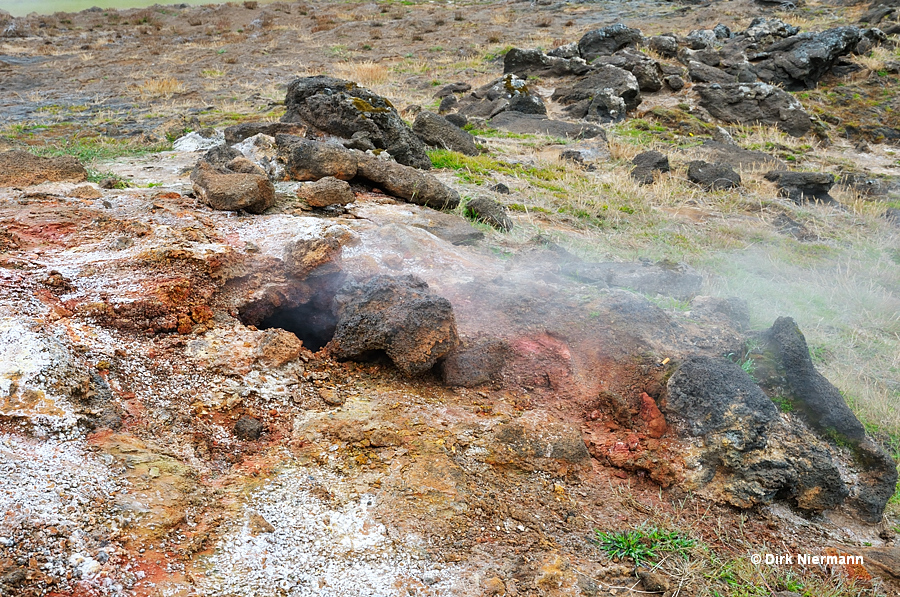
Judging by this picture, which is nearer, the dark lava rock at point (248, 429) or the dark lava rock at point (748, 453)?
the dark lava rock at point (248, 429)

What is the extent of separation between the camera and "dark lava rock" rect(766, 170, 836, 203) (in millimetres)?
8586

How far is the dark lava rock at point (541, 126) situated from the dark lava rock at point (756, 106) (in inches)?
132

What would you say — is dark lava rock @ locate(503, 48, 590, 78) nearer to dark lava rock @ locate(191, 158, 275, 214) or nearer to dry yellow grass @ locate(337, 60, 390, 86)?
dry yellow grass @ locate(337, 60, 390, 86)

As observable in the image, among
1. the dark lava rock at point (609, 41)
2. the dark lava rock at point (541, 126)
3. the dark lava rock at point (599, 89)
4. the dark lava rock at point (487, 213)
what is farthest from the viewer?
the dark lava rock at point (609, 41)

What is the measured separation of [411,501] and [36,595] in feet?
3.73

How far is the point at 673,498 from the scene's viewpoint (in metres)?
2.54

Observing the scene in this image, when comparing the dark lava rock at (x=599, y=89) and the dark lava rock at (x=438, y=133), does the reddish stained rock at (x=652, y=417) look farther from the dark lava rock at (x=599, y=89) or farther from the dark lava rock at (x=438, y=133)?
the dark lava rock at (x=599, y=89)

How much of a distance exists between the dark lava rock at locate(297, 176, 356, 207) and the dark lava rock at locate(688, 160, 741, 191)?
616 centimetres

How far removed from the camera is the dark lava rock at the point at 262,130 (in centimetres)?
662

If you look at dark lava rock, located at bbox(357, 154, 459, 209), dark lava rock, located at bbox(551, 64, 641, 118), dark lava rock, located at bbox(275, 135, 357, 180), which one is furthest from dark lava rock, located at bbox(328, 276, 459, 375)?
dark lava rock, located at bbox(551, 64, 641, 118)

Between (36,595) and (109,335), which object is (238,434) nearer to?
(109,335)


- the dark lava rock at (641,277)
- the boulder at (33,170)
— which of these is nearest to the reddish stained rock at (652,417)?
the dark lava rock at (641,277)

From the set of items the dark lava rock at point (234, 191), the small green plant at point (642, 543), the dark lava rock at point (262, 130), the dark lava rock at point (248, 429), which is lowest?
the small green plant at point (642, 543)

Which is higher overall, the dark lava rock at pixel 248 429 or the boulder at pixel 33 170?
the boulder at pixel 33 170
